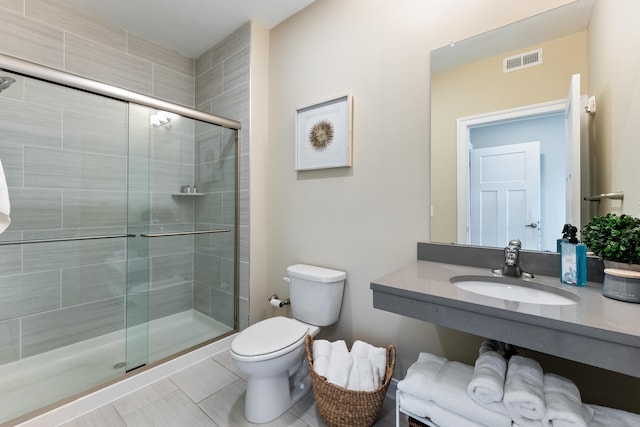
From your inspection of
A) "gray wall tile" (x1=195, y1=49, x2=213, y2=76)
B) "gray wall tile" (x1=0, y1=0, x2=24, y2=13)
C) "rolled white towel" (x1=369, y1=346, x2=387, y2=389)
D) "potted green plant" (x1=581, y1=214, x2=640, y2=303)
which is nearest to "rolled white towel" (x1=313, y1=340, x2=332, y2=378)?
"rolled white towel" (x1=369, y1=346, x2=387, y2=389)

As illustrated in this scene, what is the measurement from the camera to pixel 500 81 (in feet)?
4.38

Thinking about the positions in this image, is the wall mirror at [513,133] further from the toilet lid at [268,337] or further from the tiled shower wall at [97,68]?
the tiled shower wall at [97,68]

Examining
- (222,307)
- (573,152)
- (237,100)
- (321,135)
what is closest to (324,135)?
(321,135)

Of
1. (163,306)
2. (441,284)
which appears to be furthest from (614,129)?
(163,306)

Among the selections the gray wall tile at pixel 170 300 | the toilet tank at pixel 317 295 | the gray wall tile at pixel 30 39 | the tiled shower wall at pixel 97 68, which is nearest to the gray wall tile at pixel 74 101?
the tiled shower wall at pixel 97 68

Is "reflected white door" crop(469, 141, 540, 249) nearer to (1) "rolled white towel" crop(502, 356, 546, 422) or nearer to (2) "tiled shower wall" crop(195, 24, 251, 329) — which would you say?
(1) "rolled white towel" crop(502, 356, 546, 422)

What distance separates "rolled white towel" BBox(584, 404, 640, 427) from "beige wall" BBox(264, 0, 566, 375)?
497 mm

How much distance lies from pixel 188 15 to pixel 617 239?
8.88ft

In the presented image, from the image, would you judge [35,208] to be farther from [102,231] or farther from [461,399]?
[461,399]

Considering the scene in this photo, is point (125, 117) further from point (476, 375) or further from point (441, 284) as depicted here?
point (476, 375)

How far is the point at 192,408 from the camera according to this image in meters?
1.50

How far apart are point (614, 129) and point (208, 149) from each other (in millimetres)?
2312

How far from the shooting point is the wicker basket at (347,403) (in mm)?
1241

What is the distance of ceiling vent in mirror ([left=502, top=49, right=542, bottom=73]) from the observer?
124 centimetres
